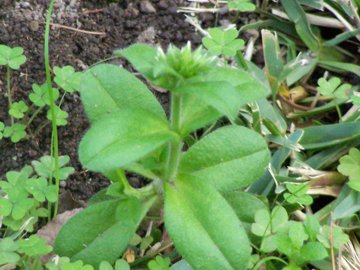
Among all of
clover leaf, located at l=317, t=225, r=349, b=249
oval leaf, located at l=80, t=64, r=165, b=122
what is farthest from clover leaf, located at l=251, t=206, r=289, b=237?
oval leaf, located at l=80, t=64, r=165, b=122

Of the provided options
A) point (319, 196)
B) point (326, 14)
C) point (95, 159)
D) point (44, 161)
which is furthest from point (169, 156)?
point (326, 14)

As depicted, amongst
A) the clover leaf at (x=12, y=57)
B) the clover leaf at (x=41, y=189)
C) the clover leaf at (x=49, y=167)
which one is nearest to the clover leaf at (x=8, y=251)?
the clover leaf at (x=41, y=189)

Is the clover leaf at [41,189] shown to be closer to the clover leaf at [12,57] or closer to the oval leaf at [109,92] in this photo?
the oval leaf at [109,92]

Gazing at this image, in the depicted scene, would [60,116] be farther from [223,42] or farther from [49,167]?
[223,42]

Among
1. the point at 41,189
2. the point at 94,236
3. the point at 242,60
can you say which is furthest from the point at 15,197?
the point at 242,60

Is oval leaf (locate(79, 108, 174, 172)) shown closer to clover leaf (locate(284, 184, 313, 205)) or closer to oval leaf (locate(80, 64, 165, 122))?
oval leaf (locate(80, 64, 165, 122))
